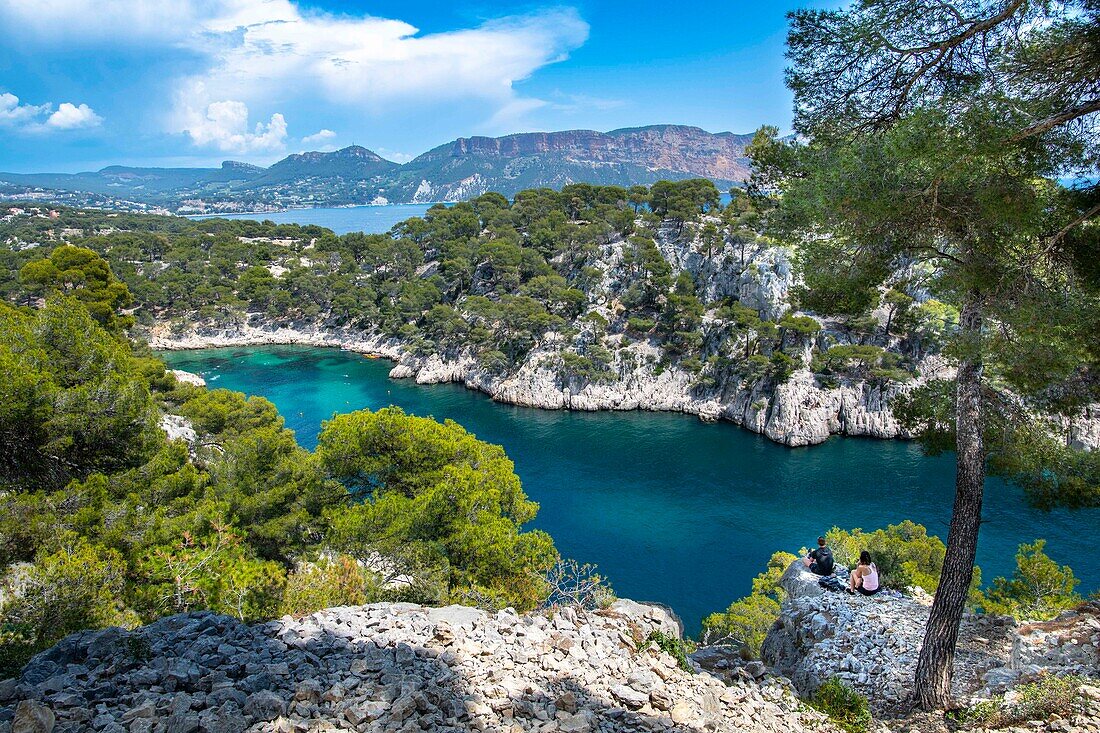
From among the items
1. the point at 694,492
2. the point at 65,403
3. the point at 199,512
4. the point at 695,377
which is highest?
the point at 65,403

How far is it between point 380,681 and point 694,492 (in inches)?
1015

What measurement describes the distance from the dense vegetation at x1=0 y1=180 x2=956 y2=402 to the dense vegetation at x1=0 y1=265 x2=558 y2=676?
21137 millimetres

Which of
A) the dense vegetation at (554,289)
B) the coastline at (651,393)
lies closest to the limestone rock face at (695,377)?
the coastline at (651,393)

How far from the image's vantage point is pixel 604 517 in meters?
26.5

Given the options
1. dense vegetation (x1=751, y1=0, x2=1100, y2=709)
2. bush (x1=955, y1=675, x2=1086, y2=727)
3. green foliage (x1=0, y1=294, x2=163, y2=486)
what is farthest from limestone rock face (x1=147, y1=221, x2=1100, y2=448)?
green foliage (x1=0, y1=294, x2=163, y2=486)

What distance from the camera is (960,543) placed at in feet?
21.2

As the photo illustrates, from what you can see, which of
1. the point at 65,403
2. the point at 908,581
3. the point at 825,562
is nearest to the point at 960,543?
the point at 825,562

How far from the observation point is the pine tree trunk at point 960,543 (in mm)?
6414

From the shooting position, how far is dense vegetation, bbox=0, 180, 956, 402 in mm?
38344

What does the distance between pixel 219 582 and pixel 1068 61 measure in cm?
1147

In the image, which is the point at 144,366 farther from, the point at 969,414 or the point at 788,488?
the point at 788,488

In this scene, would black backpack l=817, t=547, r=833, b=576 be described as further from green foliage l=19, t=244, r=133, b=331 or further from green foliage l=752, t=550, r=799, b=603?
green foliage l=19, t=244, r=133, b=331

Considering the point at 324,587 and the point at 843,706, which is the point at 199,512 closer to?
the point at 324,587

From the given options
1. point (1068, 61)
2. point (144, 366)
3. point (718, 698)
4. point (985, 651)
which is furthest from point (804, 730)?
point (144, 366)
